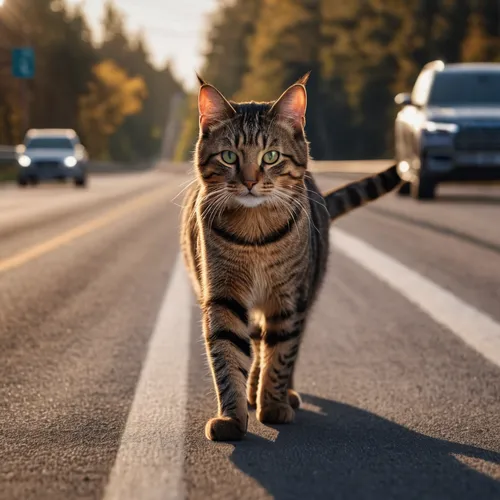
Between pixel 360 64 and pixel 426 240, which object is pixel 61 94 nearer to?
pixel 360 64

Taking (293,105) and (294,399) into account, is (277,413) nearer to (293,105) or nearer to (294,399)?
(294,399)

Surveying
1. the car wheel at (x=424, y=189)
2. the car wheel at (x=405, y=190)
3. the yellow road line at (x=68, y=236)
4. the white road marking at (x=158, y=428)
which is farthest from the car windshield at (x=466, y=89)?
the white road marking at (x=158, y=428)

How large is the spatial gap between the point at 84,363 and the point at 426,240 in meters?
7.94

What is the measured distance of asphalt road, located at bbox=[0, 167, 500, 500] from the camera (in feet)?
12.7

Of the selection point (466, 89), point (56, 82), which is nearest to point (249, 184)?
point (466, 89)

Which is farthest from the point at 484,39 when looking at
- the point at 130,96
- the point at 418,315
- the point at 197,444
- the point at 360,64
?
the point at 130,96

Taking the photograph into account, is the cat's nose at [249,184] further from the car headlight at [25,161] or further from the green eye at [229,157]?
the car headlight at [25,161]

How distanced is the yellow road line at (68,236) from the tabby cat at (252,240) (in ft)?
20.8

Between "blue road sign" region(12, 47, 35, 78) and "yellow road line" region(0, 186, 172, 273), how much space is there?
1495 inches

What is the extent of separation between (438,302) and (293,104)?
12.9 feet

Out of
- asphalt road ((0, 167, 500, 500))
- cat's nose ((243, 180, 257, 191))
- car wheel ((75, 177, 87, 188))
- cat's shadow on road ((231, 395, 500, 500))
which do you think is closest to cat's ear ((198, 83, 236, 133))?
cat's nose ((243, 180, 257, 191))

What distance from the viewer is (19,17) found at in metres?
74.5

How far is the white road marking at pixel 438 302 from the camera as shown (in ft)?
22.6

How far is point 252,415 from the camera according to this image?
17.0ft
